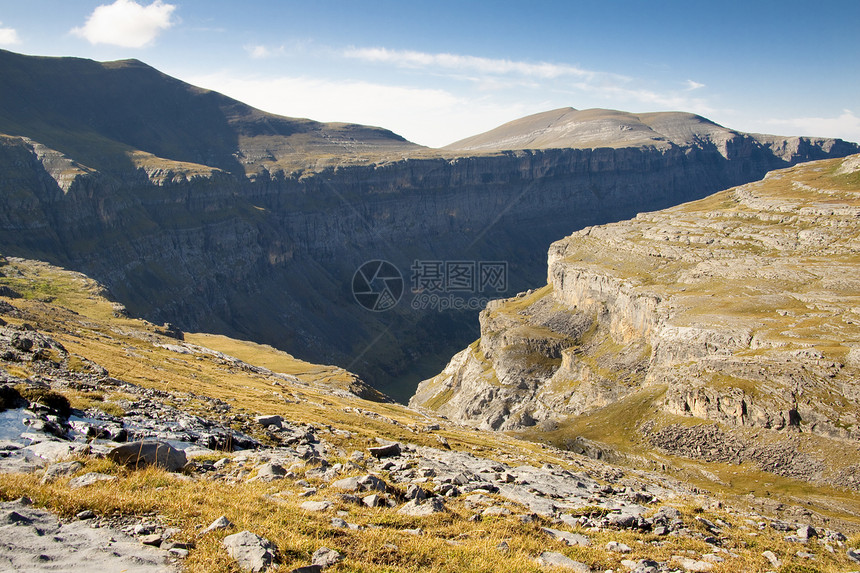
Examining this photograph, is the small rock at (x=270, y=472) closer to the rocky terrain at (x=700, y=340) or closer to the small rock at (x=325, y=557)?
the small rock at (x=325, y=557)

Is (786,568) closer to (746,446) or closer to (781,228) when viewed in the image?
(746,446)

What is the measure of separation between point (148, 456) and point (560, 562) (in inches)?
568

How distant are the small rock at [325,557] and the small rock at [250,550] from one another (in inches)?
39.3

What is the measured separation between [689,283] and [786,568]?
282ft

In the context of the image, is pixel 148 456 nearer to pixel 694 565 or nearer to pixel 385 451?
pixel 385 451

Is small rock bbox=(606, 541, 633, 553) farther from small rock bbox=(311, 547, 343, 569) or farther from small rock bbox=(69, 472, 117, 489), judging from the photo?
small rock bbox=(69, 472, 117, 489)

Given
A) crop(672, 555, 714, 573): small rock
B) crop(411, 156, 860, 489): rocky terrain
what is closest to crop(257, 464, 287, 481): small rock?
crop(672, 555, 714, 573): small rock

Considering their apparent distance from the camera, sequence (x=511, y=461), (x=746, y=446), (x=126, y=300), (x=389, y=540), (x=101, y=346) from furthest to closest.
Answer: (x=126, y=300), (x=746, y=446), (x=101, y=346), (x=511, y=461), (x=389, y=540)

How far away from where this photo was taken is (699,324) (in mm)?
82688

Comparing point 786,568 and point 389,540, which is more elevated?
point 389,540

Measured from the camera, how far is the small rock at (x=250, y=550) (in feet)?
46.5

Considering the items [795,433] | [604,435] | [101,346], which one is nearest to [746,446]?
[795,433]

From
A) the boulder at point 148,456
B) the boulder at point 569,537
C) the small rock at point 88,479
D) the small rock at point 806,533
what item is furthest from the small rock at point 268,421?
the small rock at point 806,533

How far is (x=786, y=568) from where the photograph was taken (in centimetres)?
2012
